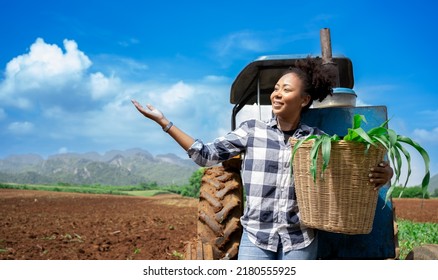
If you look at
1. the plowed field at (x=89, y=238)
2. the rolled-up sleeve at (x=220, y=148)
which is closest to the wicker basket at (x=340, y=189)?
the rolled-up sleeve at (x=220, y=148)

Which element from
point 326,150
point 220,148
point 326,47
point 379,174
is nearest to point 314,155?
point 326,150

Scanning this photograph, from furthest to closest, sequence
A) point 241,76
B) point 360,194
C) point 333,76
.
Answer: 1. point 241,76
2. point 333,76
3. point 360,194

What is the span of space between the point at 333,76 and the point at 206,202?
45.7 inches

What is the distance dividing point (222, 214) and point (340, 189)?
3.30 ft

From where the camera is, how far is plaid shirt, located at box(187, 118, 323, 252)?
232cm

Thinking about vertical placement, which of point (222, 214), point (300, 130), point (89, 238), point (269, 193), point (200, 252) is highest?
point (300, 130)

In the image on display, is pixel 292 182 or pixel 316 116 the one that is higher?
pixel 316 116

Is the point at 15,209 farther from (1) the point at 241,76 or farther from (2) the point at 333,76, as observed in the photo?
(2) the point at 333,76

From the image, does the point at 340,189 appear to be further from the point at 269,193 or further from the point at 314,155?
the point at 269,193

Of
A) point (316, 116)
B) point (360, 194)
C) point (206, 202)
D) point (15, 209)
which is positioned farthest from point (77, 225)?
point (360, 194)

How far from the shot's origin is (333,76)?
261cm

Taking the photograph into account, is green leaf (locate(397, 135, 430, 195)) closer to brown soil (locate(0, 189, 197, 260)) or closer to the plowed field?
the plowed field

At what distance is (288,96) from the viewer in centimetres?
239

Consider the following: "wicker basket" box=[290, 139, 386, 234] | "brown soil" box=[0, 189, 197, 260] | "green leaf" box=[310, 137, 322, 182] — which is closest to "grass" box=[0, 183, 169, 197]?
"brown soil" box=[0, 189, 197, 260]
